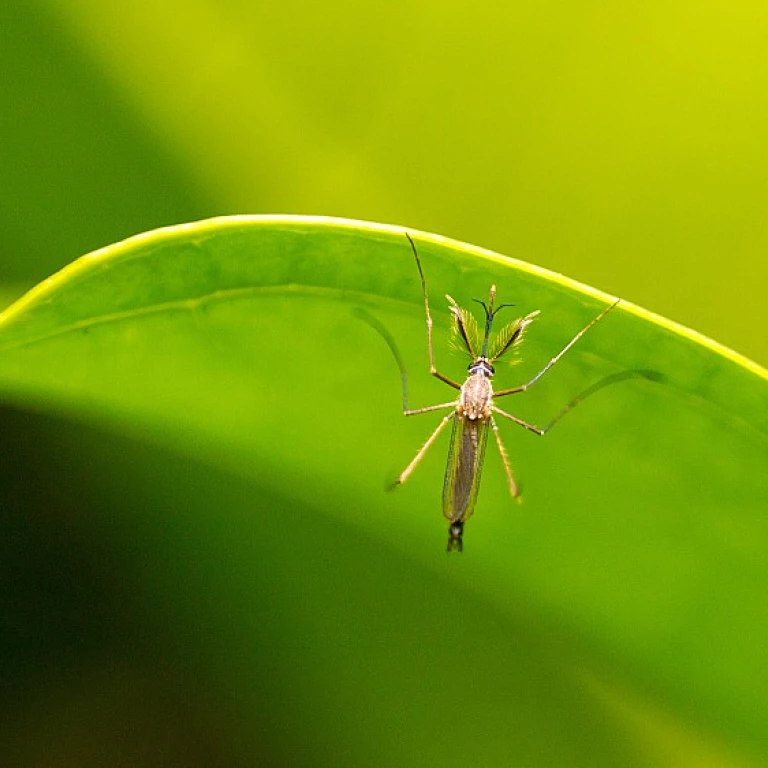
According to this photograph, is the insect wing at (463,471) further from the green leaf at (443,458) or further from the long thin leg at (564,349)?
the long thin leg at (564,349)

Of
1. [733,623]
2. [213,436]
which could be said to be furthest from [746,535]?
[213,436]

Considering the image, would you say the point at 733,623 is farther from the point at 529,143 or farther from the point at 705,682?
the point at 529,143

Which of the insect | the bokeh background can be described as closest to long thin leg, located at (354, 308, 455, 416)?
the insect

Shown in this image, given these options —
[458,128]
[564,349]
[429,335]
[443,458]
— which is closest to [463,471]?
[443,458]

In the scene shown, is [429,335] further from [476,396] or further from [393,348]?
[476,396]

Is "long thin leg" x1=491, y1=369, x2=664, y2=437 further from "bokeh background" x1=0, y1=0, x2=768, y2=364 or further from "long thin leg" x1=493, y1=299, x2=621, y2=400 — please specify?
"bokeh background" x1=0, y1=0, x2=768, y2=364
